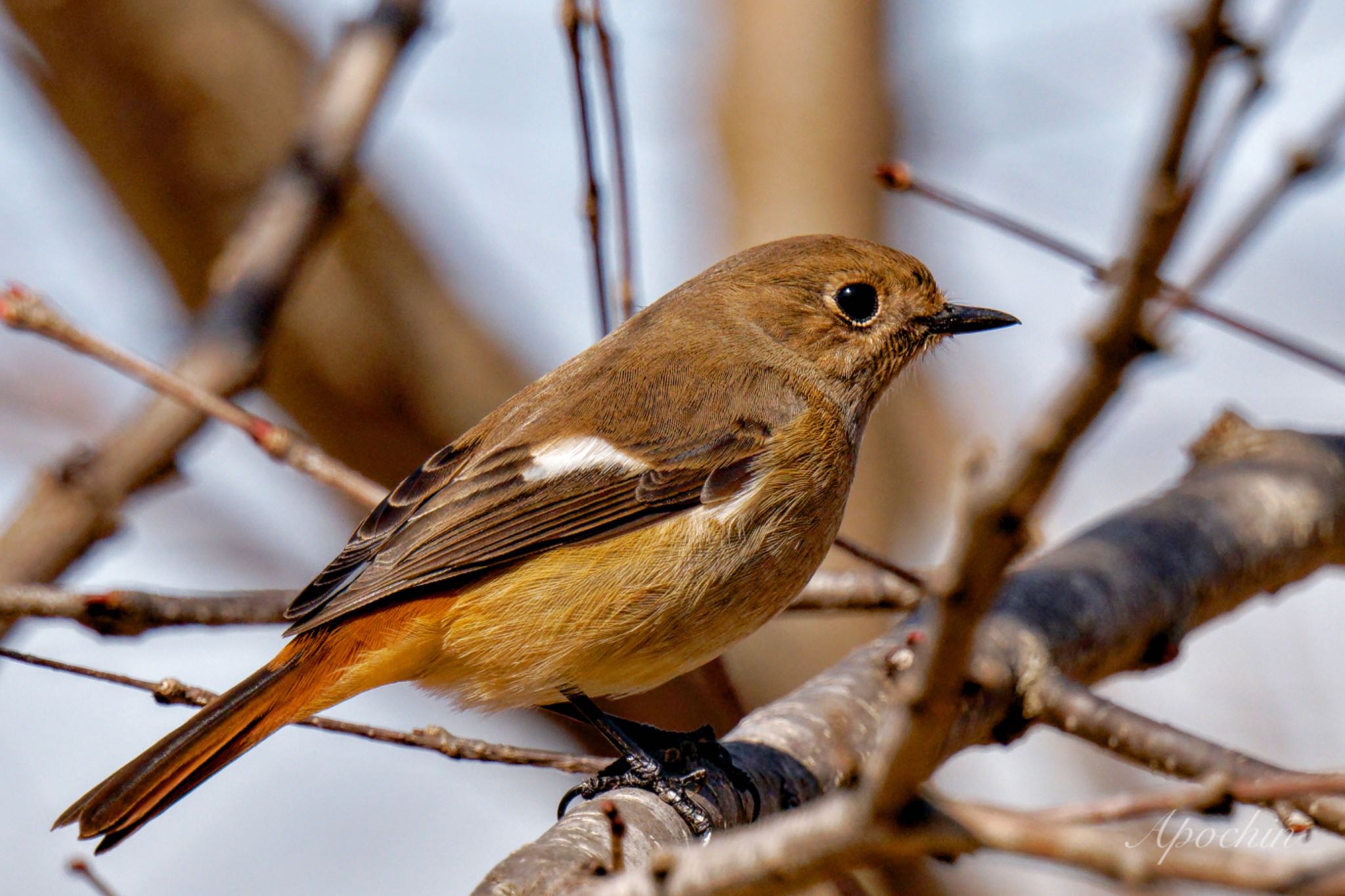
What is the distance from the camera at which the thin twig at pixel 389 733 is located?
2629 millimetres

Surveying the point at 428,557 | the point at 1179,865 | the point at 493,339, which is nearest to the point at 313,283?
the point at 493,339

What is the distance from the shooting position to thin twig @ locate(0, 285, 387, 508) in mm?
3029

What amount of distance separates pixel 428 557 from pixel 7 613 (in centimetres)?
97

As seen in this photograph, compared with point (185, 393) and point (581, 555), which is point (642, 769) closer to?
point (581, 555)

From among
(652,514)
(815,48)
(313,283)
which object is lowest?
(652,514)

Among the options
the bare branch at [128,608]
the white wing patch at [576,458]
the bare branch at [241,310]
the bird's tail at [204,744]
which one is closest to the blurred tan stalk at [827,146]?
the bare branch at [241,310]

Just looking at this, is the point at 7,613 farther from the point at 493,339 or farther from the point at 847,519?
the point at 847,519

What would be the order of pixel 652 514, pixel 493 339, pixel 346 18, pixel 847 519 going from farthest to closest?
pixel 847 519, pixel 493 339, pixel 346 18, pixel 652 514

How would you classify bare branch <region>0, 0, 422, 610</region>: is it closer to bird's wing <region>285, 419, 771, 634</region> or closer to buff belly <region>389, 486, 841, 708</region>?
bird's wing <region>285, 419, 771, 634</region>

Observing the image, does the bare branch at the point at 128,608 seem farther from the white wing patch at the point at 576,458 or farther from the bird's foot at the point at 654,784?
the bird's foot at the point at 654,784

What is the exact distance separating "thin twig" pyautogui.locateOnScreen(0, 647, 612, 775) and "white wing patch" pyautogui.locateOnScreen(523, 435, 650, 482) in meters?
0.89

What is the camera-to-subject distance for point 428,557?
11.0 feet

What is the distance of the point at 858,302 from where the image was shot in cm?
423

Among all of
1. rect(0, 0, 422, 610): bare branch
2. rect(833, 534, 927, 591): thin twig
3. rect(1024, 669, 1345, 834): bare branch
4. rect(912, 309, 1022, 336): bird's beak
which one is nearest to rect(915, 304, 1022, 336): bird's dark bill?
rect(912, 309, 1022, 336): bird's beak
